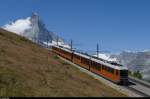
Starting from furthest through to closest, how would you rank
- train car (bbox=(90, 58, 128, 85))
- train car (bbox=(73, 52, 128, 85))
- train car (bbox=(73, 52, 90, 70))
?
train car (bbox=(73, 52, 90, 70))
train car (bbox=(73, 52, 128, 85))
train car (bbox=(90, 58, 128, 85))

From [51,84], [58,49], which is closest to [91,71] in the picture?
[58,49]

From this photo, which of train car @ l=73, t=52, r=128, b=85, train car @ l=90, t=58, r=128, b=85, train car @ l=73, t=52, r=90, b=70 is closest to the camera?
train car @ l=90, t=58, r=128, b=85

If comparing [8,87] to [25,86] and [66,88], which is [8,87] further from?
[66,88]

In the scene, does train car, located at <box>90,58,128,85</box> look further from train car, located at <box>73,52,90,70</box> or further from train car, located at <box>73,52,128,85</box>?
train car, located at <box>73,52,90,70</box>

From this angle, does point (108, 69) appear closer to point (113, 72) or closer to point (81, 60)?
point (113, 72)

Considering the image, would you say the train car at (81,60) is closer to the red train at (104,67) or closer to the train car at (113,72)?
the red train at (104,67)

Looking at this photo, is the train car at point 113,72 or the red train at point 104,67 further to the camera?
the red train at point 104,67

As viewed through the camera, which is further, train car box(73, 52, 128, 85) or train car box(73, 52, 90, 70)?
train car box(73, 52, 90, 70)

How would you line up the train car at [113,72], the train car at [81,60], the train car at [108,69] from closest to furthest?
the train car at [113,72] < the train car at [108,69] < the train car at [81,60]

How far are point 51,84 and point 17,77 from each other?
14.7 feet

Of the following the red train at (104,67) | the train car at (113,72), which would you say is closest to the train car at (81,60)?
the red train at (104,67)

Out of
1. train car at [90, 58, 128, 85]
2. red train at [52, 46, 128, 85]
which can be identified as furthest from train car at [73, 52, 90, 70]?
train car at [90, 58, 128, 85]

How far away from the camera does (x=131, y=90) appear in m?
56.9

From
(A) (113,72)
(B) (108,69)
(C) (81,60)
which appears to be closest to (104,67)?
(B) (108,69)
